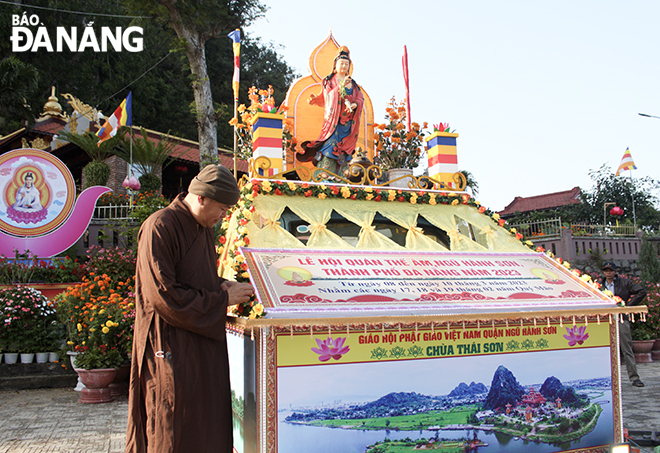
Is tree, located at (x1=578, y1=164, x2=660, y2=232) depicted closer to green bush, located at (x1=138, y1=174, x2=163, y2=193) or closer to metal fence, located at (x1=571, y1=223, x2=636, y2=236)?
metal fence, located at (x1=571, y1=223, x2=636, y2=236)

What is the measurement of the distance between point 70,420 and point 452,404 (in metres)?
4.44

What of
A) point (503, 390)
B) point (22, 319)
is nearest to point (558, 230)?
point (503, 390)

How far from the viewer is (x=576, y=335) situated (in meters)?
3.97

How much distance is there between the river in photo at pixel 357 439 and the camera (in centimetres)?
312

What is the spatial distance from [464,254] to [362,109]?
283 centimetres

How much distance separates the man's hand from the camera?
2.61 m

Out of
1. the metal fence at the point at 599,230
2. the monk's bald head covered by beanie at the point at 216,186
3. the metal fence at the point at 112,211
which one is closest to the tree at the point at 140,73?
the metal fence at the point at 112,211

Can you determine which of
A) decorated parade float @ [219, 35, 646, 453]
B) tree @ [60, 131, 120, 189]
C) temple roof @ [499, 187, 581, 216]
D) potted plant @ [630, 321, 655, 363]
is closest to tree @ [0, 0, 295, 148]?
tree @ [60, 131, 120, 189]

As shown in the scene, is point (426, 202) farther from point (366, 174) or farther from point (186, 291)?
point (186, 291)

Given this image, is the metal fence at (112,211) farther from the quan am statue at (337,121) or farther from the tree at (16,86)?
the quan am statue at (337,121)

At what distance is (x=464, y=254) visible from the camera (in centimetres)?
443

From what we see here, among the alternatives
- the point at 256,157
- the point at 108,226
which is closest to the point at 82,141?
the point at 108,226

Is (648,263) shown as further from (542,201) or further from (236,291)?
(236,291)

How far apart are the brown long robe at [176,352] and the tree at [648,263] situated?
58.7 ft
